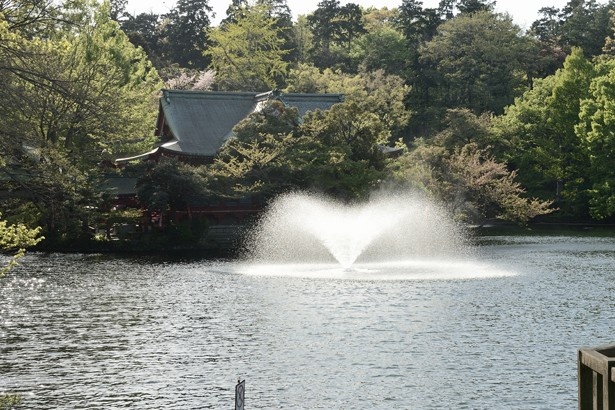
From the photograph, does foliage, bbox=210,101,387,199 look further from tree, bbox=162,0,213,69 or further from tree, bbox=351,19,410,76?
tree, bbox=162,0,213,69

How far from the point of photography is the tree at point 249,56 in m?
93.5

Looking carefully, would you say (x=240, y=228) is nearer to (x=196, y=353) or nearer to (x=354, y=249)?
(x=354, y=249)

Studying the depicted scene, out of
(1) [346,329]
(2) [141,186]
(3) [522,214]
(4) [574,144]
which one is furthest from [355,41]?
(1) [346,329]

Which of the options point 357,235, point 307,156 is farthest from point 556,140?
point 357,235

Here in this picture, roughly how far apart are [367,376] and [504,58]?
6730 centimetres

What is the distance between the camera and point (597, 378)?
931 cm

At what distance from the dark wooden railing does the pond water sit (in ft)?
33.9

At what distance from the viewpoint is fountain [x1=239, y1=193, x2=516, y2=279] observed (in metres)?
50.4

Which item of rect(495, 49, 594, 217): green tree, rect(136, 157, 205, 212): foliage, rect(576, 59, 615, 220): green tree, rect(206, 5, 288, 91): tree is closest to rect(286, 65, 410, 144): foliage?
rect(206, 5, 288, 91): tree

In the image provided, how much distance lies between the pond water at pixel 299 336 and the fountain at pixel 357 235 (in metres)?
5.74

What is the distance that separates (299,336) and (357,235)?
89.9ft

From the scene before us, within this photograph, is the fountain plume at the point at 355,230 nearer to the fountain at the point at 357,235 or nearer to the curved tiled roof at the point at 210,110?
the fountain at the point at 357,235

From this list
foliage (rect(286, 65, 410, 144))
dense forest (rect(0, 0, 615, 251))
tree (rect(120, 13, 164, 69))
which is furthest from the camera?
tree (rect(120, 13, 164, 69))

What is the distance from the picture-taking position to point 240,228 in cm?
6006
